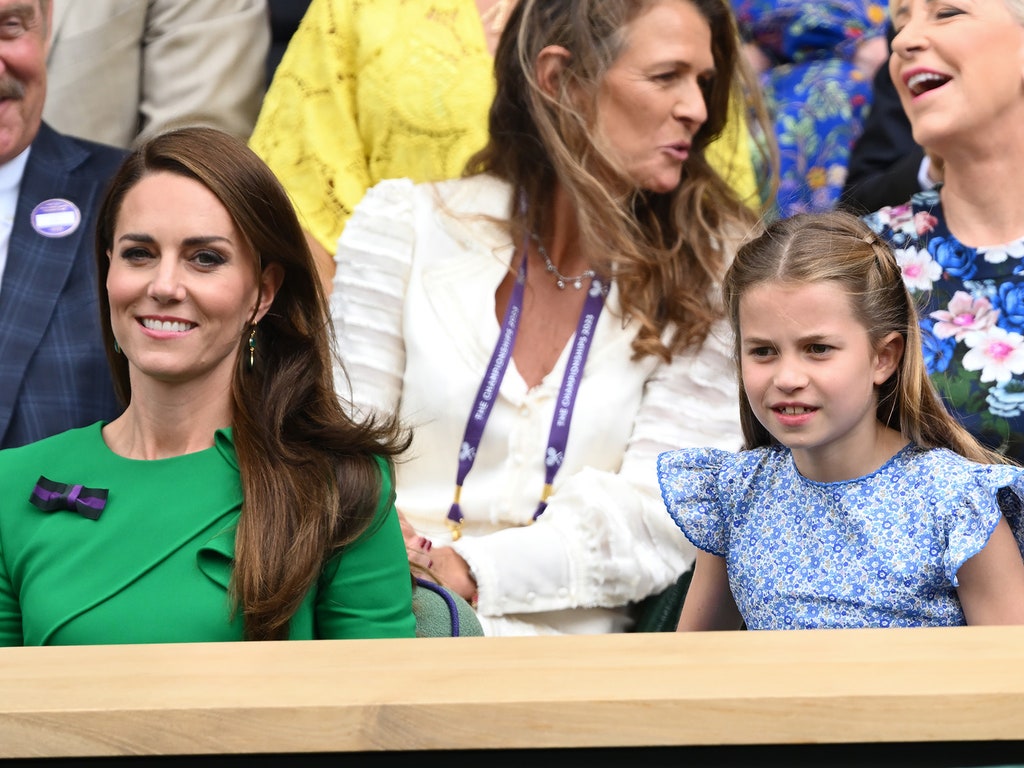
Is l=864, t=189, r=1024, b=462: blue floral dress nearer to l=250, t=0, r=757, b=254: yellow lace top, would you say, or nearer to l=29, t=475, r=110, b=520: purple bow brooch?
l=250, t=0, r=757, b=254: yellow lace top

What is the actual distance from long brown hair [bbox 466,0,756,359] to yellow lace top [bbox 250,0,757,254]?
164 millimetres

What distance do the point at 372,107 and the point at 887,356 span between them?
1277 mm

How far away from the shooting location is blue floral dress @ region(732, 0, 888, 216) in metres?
2.95

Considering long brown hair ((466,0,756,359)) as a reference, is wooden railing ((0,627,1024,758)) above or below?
above

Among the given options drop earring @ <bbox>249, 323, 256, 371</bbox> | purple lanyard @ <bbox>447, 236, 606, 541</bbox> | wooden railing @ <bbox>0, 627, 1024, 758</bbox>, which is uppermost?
wooden railing @ <bbox>0, 627, 1024, 758</bbox>

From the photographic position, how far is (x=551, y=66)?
2.56 metres

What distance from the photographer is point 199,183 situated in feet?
5.67

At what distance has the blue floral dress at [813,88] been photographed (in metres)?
2.95

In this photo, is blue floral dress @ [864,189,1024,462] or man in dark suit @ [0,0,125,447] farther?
man in dark suit @ [0,0,125,447]

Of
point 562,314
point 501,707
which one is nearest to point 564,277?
point 562,314

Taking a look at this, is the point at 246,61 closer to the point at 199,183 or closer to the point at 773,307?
the point at 199,183

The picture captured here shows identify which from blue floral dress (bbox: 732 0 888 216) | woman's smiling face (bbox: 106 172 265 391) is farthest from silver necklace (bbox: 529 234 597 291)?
woman's smiling face (bbox: 106 172 265 391)

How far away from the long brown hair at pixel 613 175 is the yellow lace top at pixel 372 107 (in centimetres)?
16

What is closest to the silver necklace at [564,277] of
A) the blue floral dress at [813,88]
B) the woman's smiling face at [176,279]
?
the blue floral dress at [813,88]
